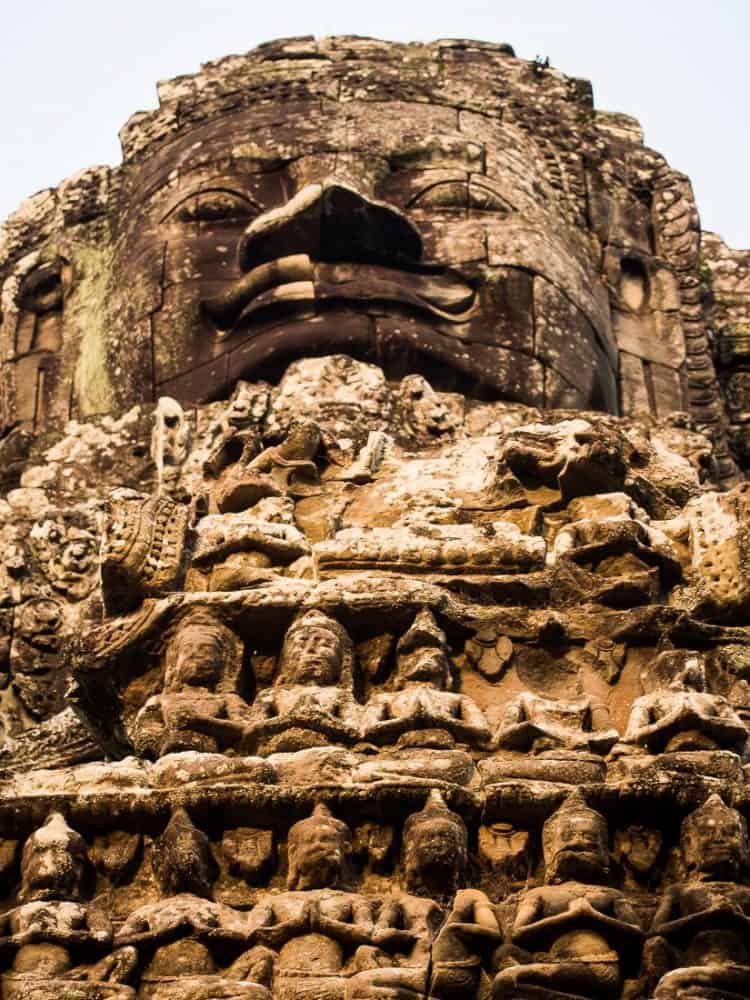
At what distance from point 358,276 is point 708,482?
8.95ft

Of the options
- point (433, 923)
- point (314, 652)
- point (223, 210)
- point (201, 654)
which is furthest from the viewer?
point (223, 210)

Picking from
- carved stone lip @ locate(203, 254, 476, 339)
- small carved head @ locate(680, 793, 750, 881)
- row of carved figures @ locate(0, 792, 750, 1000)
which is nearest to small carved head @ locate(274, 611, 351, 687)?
row of carved figures @ locate(0, 792, 750, 1000)

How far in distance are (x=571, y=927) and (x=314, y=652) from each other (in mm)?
2406

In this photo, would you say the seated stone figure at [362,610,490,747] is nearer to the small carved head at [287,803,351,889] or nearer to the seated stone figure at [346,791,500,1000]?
the seated stone figure at [346,791,500,1000]

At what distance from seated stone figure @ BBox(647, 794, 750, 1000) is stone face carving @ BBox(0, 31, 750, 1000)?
0.06 ft

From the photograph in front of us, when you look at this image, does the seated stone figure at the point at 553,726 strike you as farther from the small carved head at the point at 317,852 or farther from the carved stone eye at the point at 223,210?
the carved stone eye at the point at 223,210

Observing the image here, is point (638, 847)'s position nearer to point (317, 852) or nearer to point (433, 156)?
point (317, 852)

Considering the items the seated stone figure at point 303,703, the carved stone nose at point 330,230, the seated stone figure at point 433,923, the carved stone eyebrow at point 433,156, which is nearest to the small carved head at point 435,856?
the seated stone figure at point 433,923

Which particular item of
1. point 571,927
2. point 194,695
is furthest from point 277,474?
point 571,927

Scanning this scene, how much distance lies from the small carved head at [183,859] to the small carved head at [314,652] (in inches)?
52.8

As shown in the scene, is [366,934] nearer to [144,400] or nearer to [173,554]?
[173,554]

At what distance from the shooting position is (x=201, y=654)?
39.3 feet

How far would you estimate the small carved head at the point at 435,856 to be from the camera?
34.0 ft

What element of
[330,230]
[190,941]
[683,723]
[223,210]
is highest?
[223,210]
